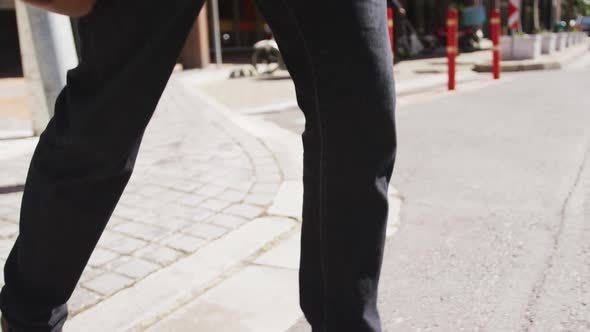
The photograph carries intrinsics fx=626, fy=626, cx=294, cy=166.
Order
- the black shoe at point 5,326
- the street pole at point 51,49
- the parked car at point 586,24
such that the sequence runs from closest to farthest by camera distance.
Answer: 1. the black shoe at point 5,326
2. the street pole at point 51,49
3. the parked car at point 586,24

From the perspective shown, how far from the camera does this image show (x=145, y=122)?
1337 millimetres

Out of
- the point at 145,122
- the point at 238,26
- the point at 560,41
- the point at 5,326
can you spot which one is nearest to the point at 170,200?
the point at 5,326

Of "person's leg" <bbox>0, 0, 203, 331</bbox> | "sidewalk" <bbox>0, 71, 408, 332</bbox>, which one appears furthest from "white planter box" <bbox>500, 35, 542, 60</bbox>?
"person's leg" <bbox>0, 0, 203, 331</bbox>

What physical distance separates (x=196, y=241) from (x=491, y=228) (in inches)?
48.4

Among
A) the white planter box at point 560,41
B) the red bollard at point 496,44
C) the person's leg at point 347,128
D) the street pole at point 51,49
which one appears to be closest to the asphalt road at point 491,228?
the person's leg at point 347,128

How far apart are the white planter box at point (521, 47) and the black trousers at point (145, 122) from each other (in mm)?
12125

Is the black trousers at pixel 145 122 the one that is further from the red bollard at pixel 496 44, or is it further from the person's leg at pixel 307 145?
the red bollard at pixel 496 44

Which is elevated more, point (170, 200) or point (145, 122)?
point (145, 122)

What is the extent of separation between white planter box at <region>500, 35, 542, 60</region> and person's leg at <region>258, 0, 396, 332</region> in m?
12.1

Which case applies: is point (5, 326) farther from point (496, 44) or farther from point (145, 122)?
point (496, 44)

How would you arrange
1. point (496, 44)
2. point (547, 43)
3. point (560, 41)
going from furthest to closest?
point (560, 41), point (547, 43), point (496, 44)

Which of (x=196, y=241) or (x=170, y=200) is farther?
(x=170, y=200)

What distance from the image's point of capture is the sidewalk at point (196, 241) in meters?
1.92

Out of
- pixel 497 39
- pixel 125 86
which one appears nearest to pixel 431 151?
pixel 125 86
